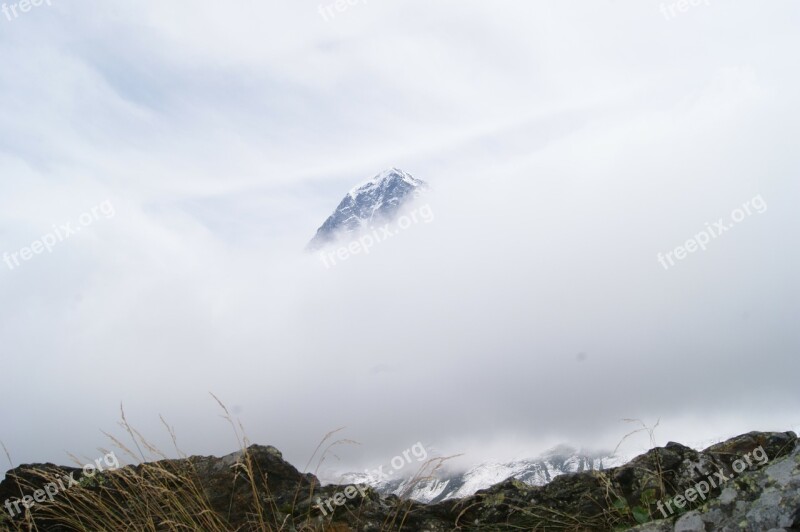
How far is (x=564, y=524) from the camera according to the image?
4.63m

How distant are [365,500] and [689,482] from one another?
2602mm

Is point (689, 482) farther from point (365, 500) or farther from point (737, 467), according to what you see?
point (365, 500)

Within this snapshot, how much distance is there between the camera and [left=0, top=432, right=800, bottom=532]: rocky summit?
4457 mm

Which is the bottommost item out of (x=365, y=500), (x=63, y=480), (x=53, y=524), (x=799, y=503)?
(x=799, y=503)

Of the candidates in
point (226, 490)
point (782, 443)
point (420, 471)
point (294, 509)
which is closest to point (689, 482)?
point (782, 443)

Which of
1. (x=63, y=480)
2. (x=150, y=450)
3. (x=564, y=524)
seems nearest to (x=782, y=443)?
(x=564, y=524)

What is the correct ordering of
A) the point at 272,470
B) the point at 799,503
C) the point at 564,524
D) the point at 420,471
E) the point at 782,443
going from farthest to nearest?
the point at 272,470 < the point at 782,443 < the point at 564,524 < the point at 420,471 < the point at 799,503

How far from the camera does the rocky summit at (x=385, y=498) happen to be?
4457 millimetres

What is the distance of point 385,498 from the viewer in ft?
17.4

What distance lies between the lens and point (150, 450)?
4.50m

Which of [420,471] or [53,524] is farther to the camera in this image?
[53,524]

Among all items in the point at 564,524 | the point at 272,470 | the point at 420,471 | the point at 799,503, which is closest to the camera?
the point at 799,503

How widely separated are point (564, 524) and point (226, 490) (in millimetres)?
2830

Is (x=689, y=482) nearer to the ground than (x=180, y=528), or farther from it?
nearer to the ground
